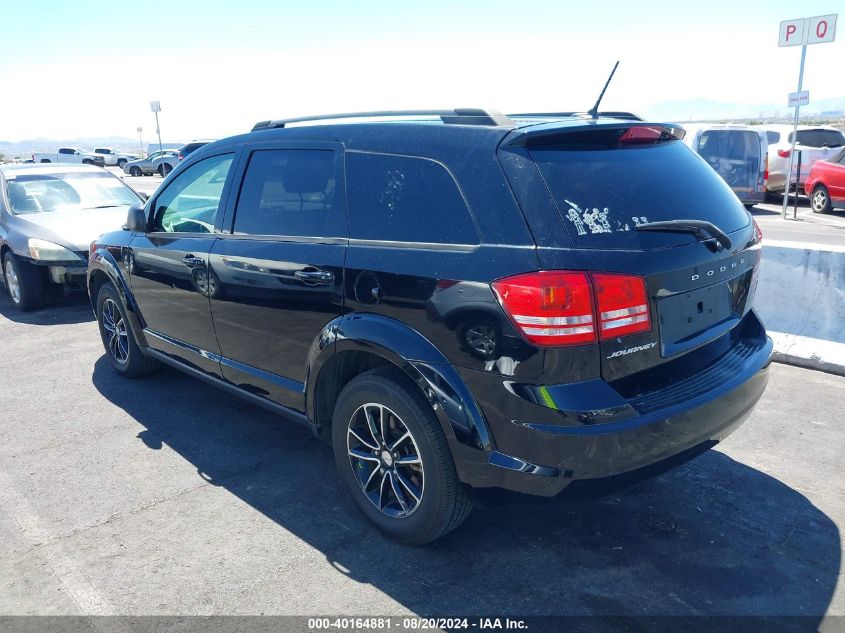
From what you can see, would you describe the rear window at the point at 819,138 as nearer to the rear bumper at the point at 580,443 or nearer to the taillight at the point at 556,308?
the rear bumper at the point at 580,443

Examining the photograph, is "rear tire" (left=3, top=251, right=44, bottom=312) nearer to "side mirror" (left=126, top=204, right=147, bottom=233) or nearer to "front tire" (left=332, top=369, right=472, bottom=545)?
"side mirror" (left=126, top=204, right=147, bottom=233)

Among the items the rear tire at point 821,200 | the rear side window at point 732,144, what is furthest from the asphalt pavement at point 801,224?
the rear side window at point 732,144

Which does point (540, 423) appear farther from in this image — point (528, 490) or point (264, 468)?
point (264, 468)

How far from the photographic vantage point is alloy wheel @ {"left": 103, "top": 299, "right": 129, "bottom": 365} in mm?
5422

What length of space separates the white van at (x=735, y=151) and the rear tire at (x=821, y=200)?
1806 millimetres

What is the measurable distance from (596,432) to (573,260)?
637 millimetres

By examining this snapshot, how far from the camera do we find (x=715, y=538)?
317 centimetres

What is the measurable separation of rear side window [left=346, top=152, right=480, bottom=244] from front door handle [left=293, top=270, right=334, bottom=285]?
23 centimetres

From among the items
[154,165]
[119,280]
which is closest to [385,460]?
[119,280]

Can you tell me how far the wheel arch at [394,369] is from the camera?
2725 mm

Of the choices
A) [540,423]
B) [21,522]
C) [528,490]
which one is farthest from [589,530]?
[21,522]

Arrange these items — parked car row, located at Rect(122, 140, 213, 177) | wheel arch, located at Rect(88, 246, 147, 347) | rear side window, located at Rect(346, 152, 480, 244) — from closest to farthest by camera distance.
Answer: rear side window, located at Rect(346, 152, 480, 244), wheel arch, located at Rect(88, 246, 147, 347), parked car row, located at Rect(122, 140, 213, 177)

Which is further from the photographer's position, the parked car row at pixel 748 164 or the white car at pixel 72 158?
→ the white car at pixel 72 158

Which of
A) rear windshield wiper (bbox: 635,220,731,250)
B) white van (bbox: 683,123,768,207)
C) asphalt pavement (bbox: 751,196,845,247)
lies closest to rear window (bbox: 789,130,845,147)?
asphalt pavement (bbox: 751,196,845,247)
